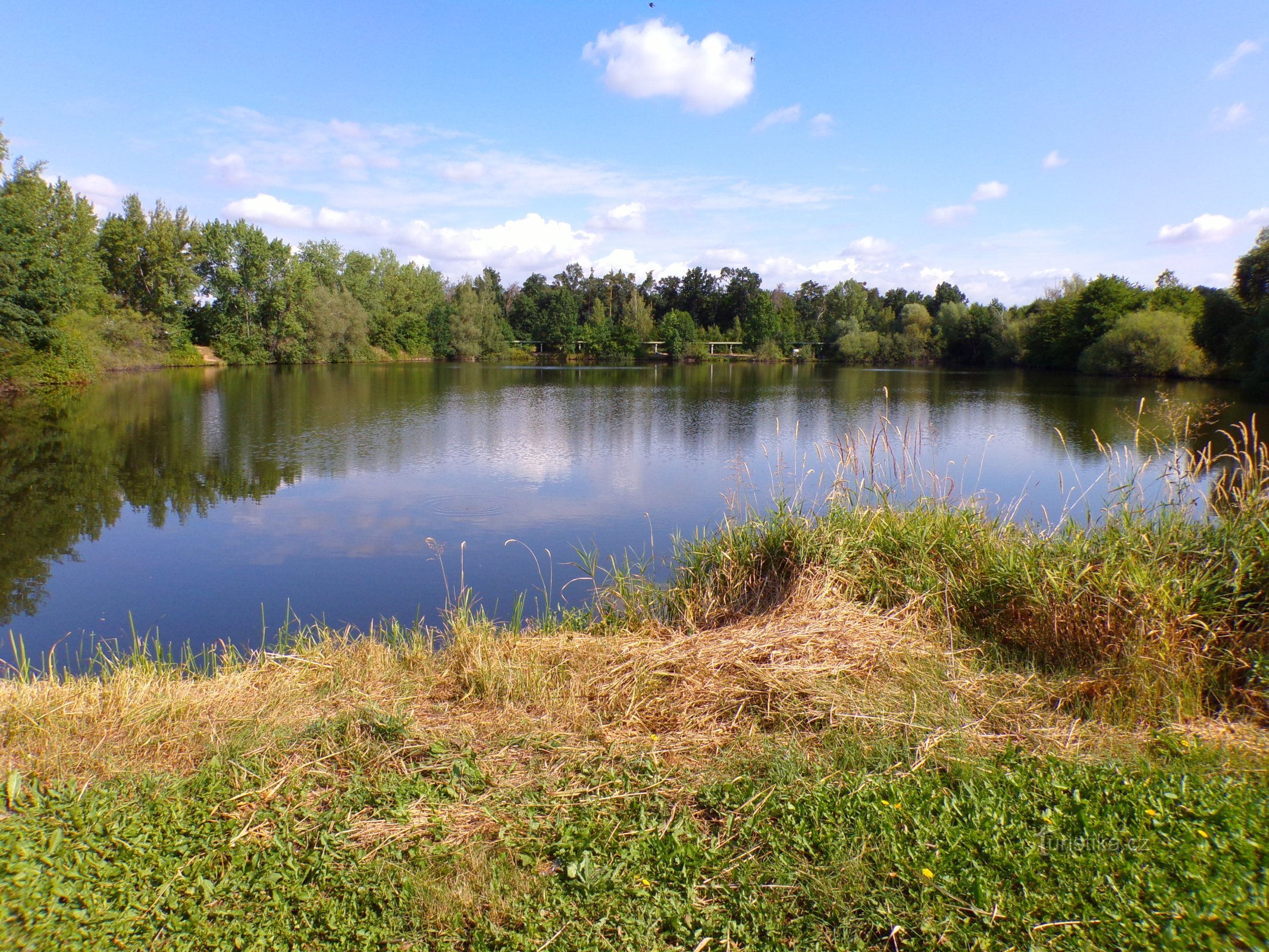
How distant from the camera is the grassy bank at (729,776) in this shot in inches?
95.3

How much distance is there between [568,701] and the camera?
3.96 metres

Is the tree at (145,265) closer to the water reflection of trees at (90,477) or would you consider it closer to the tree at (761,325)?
the water reflection of trees at (90,477)

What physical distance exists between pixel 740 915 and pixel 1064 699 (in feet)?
7.88

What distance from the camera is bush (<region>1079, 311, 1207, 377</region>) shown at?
129 ft

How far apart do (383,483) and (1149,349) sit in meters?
43.9

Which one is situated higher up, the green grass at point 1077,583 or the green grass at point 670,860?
the green grass at point 1077,583

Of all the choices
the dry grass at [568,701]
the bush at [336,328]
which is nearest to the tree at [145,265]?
the bush at [336,328]

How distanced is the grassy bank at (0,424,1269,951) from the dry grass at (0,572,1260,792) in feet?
0.07

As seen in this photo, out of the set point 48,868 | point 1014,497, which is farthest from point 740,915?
point 1014,497

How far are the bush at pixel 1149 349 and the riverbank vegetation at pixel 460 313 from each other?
95mm

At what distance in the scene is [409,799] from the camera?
10.1 feet

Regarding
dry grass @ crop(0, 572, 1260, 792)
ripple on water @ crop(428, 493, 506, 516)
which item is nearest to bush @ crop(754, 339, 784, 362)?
ripple on water @ crop(428, 493, 506, 516)

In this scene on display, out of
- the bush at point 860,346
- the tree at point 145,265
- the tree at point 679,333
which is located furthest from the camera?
the tree at point 679,333

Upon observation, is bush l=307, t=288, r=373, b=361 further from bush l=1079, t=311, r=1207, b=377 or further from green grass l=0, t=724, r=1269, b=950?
green grass l=0, t=724, r=1269, b=950
